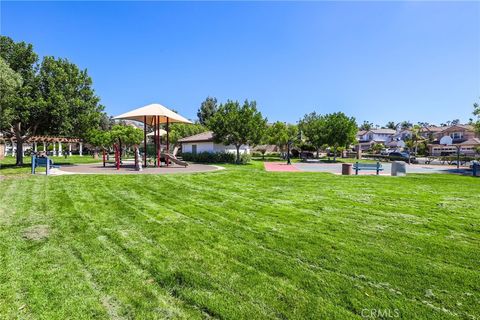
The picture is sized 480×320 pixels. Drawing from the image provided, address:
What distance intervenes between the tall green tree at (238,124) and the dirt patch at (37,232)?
80.6ft

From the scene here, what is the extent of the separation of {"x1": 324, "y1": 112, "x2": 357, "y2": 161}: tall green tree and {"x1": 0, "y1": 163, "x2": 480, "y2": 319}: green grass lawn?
3464 centimetres

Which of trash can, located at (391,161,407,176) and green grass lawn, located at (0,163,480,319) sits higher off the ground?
trash can, located at (391,161,407,176)

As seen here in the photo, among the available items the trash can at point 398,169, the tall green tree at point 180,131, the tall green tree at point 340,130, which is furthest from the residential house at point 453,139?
the trash can at point 398,169

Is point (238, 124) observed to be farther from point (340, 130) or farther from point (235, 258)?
point (235, 258)

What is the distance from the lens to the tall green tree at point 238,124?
3009 cm

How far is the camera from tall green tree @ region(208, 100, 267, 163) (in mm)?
30094

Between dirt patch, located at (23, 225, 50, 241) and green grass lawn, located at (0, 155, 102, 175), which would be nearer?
dirt patch, located at (23, 225, 50, 241)

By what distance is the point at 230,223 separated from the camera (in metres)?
6.80

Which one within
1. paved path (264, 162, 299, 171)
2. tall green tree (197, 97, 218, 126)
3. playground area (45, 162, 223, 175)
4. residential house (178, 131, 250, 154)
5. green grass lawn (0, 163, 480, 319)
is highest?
tall green tree (197, 97, 218, 126)

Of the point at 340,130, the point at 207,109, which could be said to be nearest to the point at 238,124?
the point at 340,130

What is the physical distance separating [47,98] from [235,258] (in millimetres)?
21238

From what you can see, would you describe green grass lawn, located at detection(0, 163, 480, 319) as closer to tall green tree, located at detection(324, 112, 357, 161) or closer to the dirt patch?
the dirt patch

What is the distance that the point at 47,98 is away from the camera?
2012 centimetres

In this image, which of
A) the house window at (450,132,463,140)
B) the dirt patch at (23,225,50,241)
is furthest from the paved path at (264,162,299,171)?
the house window at (450,132,463,140)
